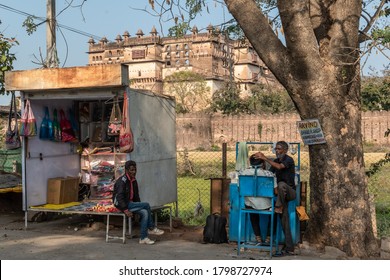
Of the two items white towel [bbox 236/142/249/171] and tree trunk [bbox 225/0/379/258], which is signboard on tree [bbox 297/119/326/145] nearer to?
tree trunk [bbox 225/0/379/258]

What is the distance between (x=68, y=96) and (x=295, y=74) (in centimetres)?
400

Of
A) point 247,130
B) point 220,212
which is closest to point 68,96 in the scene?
point 220,212

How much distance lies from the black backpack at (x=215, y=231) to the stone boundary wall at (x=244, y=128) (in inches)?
1499

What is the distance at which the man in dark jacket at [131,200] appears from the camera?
780cm

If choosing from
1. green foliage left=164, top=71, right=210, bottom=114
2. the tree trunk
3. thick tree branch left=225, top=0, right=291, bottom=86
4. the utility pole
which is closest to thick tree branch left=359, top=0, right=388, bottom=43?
the tree trunk

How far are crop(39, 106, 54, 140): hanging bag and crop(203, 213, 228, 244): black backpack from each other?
3.74m

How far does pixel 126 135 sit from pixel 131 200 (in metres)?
1.05

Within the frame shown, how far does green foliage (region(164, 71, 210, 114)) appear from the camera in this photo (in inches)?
2265

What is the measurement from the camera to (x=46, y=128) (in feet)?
31.8

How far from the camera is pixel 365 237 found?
23.3 ft

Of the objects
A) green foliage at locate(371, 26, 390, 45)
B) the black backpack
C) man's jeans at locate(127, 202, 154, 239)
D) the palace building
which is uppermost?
the palace building

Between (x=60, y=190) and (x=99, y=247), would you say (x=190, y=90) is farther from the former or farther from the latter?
(x=99, y=247)

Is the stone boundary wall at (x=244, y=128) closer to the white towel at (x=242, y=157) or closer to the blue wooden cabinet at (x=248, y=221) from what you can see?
the white towel at (x=242, y=157)

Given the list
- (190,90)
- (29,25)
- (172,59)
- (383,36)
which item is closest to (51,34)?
(29,25)
